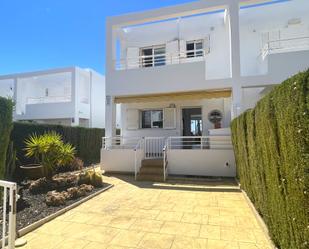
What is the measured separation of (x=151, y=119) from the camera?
21.2 m

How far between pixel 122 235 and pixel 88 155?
57.6 ft

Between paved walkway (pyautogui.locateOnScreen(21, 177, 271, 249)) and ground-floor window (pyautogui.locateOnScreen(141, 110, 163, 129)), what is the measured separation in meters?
10.3

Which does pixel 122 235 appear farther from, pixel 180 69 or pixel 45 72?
pixel 45 72

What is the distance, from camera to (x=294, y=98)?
12.3 ft

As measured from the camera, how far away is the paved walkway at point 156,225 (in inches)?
245

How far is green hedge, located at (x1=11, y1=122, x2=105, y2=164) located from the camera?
15.6 meters

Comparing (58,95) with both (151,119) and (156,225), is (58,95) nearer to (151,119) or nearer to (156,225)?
(151,119)

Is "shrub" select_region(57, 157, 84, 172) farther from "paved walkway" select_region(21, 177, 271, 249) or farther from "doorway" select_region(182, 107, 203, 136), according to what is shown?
"doorway" select_region(182, 107, 203, 136)

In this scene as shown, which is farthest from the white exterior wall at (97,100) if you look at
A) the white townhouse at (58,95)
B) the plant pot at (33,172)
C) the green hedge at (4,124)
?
the green hedge at (4,124)

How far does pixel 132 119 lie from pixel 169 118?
348 cm

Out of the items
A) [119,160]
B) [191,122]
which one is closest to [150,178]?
[119,160]

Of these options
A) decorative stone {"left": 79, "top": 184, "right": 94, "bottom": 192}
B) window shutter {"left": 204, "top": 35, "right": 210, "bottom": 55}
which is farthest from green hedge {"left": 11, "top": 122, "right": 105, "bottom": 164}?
window shutter {"left": 204, "top": 35, "right": 210, "bottom": 55}

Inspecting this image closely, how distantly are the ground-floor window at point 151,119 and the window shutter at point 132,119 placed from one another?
70 centimetres

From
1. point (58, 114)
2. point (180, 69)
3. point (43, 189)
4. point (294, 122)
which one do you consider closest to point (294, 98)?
point (294, 122)
